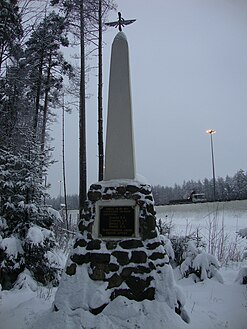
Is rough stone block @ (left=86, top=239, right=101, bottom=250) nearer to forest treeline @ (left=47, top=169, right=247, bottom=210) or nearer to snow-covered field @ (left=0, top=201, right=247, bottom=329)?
snow-covered field @ (left=0, top=201, right=247, bottom=329)

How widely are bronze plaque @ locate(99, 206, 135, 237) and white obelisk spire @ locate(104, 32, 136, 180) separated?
617 millimetres

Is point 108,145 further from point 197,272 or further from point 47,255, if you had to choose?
point 197,272

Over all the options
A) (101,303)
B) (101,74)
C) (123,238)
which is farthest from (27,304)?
(101,74)

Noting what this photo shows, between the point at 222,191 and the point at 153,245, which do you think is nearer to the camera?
the point at 153,245

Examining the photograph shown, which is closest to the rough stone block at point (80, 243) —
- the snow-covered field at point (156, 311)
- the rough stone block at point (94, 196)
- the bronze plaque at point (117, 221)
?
the bronze plaque at point (117, 221)

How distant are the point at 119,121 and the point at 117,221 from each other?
69.6 inches

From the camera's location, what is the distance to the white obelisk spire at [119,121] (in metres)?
5.03

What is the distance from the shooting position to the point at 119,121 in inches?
204

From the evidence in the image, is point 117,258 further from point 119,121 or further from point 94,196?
point 119,121

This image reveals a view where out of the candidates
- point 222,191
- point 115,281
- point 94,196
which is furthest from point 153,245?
point 222,191

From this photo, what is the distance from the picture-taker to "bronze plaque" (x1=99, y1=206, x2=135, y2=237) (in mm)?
4500

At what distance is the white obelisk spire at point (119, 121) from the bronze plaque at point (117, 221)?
0.62m

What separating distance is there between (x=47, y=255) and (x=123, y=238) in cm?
328

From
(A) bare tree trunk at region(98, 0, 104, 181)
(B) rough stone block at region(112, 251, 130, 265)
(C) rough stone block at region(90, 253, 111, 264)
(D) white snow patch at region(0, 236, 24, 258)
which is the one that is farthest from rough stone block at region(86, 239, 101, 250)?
(A) bare tree trunk at region(98, 0, 104, 181)
